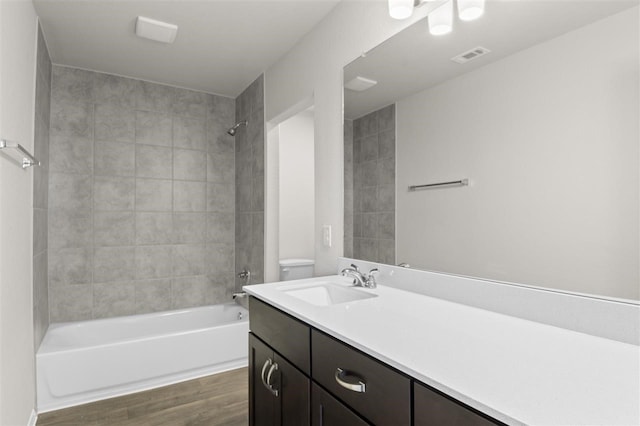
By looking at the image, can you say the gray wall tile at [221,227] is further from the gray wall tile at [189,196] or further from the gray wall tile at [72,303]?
the gray wall tile at [72,303]

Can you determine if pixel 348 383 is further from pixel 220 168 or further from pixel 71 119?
pixel 71 119

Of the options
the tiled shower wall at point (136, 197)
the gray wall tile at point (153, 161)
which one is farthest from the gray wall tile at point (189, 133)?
the gray wall tile at point (153, 161)

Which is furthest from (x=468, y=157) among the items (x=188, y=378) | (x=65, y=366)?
(x=65, y=366)

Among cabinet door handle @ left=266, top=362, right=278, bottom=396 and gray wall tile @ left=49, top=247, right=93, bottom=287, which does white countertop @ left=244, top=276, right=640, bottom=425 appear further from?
gray wall tile @ left=49, top=247, right=93, bottom=287

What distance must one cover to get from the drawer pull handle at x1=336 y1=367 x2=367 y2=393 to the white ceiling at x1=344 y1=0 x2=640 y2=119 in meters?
1.11

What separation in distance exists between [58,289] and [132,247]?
615mm

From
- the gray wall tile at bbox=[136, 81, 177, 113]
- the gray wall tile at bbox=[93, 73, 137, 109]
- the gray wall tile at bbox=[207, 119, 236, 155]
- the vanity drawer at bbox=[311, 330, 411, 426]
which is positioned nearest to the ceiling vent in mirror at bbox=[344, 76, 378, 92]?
the vanity drawer at bbox=[311, 330, 411, 426]

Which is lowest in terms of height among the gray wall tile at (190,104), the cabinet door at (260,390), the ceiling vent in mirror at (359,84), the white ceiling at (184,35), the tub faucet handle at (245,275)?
the cabinet door at (260,390)

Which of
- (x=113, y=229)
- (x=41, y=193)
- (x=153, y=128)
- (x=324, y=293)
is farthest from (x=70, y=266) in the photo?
(x=324, y=293)

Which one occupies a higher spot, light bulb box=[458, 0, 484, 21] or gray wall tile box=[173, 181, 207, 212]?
light bulb box=[458, 0, 484, 21]

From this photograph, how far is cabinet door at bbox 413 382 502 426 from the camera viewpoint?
1.98 feet

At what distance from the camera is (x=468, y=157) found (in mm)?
1287

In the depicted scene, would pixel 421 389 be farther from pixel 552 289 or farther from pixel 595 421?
pixel 552 289

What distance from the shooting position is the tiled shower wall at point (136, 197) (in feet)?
9.32
